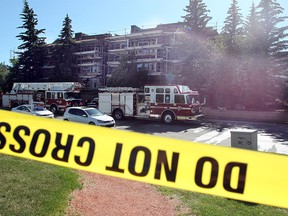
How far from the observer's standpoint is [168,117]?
23.4 meters

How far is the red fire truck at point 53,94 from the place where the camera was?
105 feet

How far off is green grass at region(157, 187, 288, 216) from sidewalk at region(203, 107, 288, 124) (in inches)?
900

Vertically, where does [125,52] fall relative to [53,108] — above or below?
above

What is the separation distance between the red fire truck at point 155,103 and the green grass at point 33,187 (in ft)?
49.5

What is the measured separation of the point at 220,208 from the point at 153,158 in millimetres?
4713

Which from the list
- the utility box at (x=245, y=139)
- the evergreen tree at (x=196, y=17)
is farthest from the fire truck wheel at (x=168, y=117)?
the evergreen tree at (x=196, y=17)

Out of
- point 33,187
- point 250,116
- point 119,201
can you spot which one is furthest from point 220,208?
point 250,116

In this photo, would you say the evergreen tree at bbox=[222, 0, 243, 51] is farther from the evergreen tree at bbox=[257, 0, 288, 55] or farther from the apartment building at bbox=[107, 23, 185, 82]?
the apartment building at bbox=[107, 23, 185, 82]

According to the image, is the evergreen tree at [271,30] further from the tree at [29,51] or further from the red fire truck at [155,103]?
the tree at [29,51]

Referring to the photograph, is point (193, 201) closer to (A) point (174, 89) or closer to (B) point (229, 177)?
(B) point (229, 177)

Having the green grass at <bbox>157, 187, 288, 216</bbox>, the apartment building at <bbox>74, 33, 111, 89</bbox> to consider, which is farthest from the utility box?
the apartment building at <bbox>74, 33, 111, 89</bbox>

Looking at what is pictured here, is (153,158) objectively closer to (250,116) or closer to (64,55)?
(250,116)

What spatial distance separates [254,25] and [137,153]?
34.4 metres

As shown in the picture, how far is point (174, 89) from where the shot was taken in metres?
23.0
